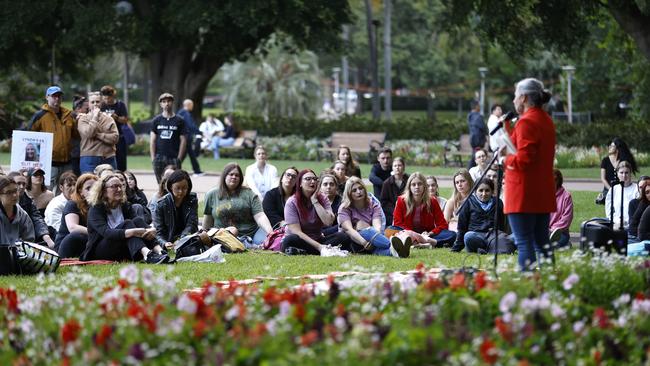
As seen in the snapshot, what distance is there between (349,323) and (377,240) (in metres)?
7.81

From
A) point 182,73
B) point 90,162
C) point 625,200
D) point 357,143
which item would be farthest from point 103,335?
point 182,73

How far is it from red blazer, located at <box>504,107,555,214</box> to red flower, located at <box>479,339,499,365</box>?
4268 mm

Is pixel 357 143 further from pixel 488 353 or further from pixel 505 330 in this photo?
pixel 488 353

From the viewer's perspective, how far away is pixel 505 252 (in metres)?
14.7

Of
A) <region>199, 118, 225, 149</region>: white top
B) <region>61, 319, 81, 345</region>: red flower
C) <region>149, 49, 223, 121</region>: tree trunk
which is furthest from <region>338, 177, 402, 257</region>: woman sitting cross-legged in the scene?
<region>149, 49, 223, 121</region>: tree trunk

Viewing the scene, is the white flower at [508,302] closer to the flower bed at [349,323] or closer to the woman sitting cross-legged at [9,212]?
the flower bed at [349,323]

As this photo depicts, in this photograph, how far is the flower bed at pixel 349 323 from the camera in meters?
6.39

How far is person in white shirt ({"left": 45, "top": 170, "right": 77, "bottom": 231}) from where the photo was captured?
1535 cm

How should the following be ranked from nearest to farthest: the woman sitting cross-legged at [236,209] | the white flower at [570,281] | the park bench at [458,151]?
1. the white flower at [570,281]
2. the woman sitting cross-legged at [236,209]
3. the park bench at [458,151]

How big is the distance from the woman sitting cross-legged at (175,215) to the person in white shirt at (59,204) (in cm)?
106

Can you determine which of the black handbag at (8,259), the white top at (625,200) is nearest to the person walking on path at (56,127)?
the black handbag at (8,259)

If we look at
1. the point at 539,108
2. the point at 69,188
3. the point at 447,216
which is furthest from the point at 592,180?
the point at 539,108

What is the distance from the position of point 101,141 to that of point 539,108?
27.7 ft

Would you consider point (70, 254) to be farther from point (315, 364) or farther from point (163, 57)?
point (163, 57)
